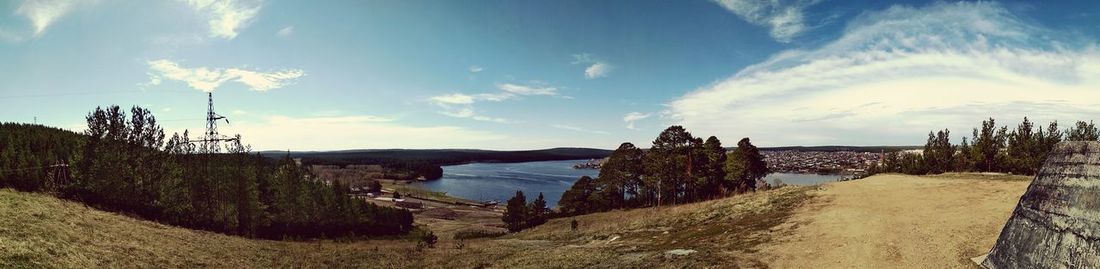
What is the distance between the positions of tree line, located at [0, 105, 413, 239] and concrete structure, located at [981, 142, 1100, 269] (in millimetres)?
56964

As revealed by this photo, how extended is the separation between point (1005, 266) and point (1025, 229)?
1.09m

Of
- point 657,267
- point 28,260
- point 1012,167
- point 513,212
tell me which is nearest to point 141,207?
point 28,260

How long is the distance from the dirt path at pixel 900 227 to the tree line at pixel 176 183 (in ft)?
169

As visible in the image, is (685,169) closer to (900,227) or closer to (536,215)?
(536,215)

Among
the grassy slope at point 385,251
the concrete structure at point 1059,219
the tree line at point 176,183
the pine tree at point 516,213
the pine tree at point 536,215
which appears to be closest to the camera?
the concrete structure at point 1059,219

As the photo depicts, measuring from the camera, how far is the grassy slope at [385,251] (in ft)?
64.6

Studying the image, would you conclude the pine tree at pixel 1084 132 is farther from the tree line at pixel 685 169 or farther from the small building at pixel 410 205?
the small building at pixel 410 205

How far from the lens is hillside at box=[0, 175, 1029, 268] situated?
1719 cm

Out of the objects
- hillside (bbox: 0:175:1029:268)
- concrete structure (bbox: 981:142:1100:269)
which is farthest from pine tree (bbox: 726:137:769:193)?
concrete structure (bbox: 981:142:1100:269)

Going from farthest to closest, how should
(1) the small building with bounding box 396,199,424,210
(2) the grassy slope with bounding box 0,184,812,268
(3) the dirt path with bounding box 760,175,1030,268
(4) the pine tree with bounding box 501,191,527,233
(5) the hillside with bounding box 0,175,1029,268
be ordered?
(1) the small building with bounding box 396,199,424,210 → (4) the pine tree with bounding box 501,191,527,233 → (2) the grassy slope with bounding box 0,184,812,268 → (5) the hillside with bounding box 0,175,1029,268 → (3) the dirt path with bounding box 760,175,1030,268

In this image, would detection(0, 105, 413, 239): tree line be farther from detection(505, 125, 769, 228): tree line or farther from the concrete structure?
the concrete structure

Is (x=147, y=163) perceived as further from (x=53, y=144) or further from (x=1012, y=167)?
(x=1012, y=167)

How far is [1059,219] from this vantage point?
11.6 meters

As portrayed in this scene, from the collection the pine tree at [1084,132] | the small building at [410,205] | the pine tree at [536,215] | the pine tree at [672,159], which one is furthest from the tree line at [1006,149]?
the small building at [410,205]
